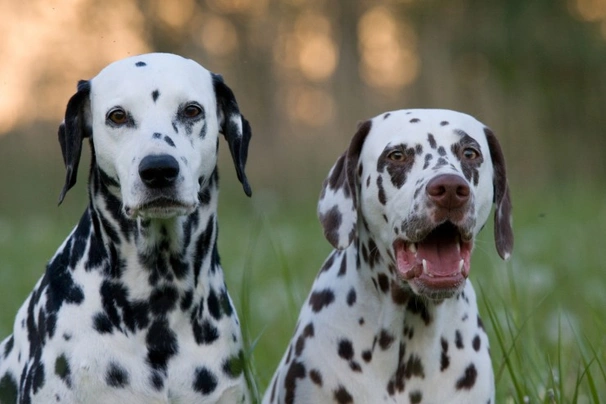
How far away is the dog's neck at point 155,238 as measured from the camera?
4.47 m

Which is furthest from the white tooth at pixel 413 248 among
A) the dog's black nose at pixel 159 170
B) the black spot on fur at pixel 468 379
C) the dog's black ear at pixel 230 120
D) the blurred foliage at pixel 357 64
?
the blurred foliage at pixel 357 64

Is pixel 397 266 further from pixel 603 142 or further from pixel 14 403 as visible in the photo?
pixel 603 142

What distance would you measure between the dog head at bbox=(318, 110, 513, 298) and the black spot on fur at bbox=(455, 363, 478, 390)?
0.41 metres

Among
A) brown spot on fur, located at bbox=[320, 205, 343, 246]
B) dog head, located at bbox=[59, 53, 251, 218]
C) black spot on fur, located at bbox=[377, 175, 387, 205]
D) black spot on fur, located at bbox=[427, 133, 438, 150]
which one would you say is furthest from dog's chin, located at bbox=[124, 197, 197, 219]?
black spot on fur, located at bbox=[427, 133, 438, 150]

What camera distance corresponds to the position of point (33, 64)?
12.9 meters

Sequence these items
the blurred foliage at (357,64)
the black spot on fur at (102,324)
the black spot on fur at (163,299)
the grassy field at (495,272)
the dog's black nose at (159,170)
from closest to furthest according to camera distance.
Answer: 1. the dog's black nose at (159,170)
2. the black spot on fur at (102,324)
3. the black spot on fur at (163,299)
4. the grassy field at (495,272)
5. the blurred foliage at (357,64)

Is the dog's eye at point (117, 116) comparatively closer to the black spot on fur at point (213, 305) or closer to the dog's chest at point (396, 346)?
the black spot on fur at point (213, 305)

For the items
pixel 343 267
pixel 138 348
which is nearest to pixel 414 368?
pixel 343 267

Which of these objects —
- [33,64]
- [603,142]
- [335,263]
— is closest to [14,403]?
[335,263]

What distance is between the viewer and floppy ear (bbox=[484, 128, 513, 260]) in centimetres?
491

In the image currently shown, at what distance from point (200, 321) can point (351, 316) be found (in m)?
0.73

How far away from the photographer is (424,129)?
186 inches

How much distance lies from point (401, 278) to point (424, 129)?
66 cm

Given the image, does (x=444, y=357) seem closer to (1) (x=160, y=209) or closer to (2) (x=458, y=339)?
(2) (x=458, y=339)
